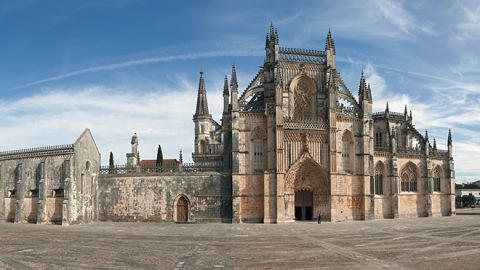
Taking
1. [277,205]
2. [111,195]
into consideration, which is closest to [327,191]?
[277,205]

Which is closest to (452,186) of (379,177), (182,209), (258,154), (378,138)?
(378,138)

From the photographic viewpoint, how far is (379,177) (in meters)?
54.7

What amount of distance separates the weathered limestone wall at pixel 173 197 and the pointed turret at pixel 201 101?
2689 cm

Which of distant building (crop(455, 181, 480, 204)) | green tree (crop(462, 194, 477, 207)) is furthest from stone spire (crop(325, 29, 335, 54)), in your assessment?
distant building (crop(455, 181, 480, 204))

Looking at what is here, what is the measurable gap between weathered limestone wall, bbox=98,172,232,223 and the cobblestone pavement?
33.7 ft

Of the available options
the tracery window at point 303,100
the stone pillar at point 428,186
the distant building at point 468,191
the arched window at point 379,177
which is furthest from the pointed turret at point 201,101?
the distant building at point 468,191

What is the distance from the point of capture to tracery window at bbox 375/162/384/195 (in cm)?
5425

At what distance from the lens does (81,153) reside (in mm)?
46000

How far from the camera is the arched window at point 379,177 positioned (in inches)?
2136

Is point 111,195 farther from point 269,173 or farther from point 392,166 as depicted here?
point 392,166

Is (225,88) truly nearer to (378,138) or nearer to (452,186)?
(378,138)

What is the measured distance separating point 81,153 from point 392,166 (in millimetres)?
36421

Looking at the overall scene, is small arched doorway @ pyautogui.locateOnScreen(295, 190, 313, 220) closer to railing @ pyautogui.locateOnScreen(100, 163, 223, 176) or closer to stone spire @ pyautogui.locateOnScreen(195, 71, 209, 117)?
railing @ pyautogui.locateOnScreen(100, 163, 223, 176)

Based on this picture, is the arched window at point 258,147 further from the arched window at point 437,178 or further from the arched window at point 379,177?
the arched window at point 437,178
